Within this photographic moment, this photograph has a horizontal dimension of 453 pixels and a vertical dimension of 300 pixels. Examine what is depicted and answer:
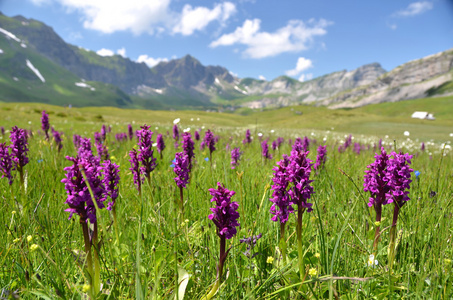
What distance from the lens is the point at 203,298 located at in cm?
199

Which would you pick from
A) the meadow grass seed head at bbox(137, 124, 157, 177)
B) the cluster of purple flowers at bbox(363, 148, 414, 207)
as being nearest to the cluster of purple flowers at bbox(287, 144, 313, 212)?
the cluster of purple flowers at bbox(363, 148, 414, 207)

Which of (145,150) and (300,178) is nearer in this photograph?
(300,178)

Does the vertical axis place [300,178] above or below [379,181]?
above

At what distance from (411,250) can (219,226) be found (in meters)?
1.85

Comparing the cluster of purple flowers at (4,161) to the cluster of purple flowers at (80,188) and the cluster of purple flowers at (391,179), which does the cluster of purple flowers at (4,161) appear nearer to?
the cluster of purple flowers at (80,188)

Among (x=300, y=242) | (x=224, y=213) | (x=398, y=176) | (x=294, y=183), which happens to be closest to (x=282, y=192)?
(x=294, y=183)

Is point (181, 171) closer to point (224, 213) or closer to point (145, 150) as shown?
point (145, 150)

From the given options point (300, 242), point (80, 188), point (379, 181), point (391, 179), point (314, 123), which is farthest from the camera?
point (314, 123)

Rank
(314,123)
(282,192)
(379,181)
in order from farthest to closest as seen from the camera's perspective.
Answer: (314,123), (379,181), (282,192)

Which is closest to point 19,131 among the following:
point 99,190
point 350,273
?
point 99,190

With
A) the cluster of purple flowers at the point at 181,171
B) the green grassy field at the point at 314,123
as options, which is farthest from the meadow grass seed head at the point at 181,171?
the green grassy field at the point at 314,123

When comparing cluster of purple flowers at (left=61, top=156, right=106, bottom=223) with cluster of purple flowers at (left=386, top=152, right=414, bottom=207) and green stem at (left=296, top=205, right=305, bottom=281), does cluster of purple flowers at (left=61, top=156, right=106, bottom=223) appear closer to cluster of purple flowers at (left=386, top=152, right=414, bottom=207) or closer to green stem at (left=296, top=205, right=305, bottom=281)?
green stem at (left=296, top=205, right=305, bottom=281)

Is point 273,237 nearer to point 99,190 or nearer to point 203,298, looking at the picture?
point 203,298

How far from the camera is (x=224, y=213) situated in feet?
6.27
